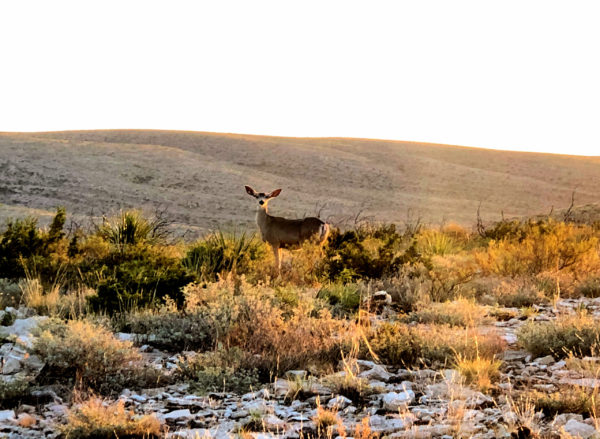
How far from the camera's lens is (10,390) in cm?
532

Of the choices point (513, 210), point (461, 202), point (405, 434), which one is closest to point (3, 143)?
point (461, 202)

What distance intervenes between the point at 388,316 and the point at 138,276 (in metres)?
3.44

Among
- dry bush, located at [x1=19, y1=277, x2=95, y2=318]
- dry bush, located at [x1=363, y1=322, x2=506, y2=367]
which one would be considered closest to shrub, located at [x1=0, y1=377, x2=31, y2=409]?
dry bush, located at [x1=19, y1=277, x2=95, y2=318]

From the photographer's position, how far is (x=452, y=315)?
26.4 ft

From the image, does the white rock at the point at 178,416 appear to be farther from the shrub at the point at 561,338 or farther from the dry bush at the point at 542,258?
the dry bush at the point at 542,258

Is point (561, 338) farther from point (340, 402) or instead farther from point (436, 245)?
point (436, 245)

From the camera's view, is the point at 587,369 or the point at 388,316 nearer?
the point at 587,369

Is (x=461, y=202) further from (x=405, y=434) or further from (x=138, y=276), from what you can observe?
(x=405, y=434)

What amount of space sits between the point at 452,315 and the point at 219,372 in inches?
136

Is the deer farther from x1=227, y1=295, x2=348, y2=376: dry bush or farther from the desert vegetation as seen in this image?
x1=227, y1=295, x2=348, y2=376: dry bush

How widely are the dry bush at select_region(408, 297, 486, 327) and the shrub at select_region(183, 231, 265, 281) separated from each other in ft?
11.4

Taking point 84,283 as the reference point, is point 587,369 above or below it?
above

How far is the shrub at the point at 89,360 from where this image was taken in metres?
5.70

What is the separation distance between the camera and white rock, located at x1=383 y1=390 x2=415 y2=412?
499cm
